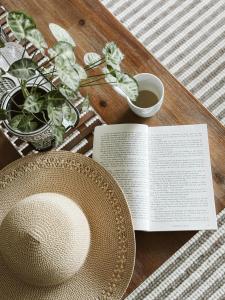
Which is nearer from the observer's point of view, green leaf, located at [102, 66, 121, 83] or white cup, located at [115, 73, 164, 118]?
green leaf, located at [102, 66, 121, 83]

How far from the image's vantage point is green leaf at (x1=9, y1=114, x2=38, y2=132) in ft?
2.39

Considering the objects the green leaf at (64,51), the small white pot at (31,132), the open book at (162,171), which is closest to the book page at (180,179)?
the open book at (162,171)

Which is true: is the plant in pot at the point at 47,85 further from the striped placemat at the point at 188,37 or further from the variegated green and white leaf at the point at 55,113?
the striped placemat at the point at 188,37

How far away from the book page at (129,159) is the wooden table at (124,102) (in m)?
0.04

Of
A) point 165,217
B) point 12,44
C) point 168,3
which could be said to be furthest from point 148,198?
point 168,3

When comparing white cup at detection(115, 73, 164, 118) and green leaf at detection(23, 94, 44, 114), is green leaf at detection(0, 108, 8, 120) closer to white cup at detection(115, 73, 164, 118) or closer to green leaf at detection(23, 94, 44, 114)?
green leaf at detection(23, 94, 44, 114)

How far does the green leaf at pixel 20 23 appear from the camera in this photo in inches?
25.2

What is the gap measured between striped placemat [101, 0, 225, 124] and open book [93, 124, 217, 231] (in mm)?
535

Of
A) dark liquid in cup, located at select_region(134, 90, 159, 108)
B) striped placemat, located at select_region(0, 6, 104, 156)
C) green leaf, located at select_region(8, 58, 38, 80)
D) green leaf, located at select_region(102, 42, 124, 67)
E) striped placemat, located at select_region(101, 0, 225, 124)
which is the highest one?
green leaf, located at select_region(8, 58, 38, 80)

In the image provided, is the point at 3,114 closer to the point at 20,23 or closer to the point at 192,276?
the point at 20,23

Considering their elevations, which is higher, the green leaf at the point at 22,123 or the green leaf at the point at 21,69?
the green leaf at the point at 21,69

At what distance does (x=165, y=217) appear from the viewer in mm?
868

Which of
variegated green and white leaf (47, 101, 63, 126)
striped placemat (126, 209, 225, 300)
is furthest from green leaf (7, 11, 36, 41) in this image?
striped placemat (126, 209, 225, 300)

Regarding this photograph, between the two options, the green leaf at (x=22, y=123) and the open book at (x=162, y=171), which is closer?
the green leaf at (x=22, y=123)
